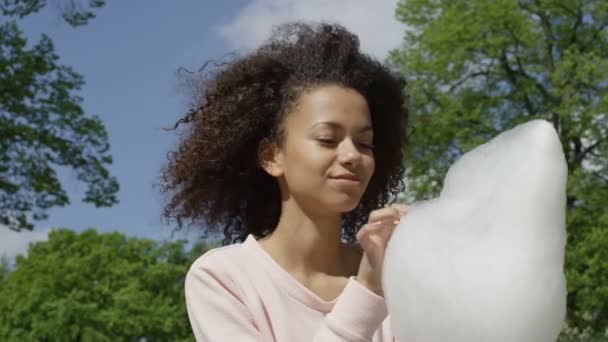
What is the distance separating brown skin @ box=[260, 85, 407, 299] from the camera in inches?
108

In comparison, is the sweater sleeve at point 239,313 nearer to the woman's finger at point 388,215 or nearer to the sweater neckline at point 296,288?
the sweater neckline at point 296,288

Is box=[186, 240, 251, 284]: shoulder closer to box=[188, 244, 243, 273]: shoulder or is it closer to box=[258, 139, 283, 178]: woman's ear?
box=[188, 244, 243, 273]: shoulder

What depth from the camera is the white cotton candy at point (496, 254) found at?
81.5 inches

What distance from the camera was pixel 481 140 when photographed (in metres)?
23.5

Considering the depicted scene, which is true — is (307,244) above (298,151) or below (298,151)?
below

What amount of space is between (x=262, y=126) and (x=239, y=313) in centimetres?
65

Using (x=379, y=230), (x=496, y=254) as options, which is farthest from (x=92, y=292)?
(x=496, y=254)

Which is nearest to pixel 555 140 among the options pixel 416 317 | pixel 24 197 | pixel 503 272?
pixel 503 272

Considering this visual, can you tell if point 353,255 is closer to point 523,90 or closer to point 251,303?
point 251,303

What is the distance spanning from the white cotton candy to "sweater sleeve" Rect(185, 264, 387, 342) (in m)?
0.32

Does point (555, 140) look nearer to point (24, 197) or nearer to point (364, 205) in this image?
point (364, 205)

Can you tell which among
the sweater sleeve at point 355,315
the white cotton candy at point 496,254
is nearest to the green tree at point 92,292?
the sweater sleeve at point 355,315

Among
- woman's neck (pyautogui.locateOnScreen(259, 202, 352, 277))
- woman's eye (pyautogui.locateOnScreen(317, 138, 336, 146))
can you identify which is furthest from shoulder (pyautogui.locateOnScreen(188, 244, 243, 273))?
woman's eye (pyautogui.locateOnScreen(317, 138, 336, 146))

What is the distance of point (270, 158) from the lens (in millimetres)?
3070
